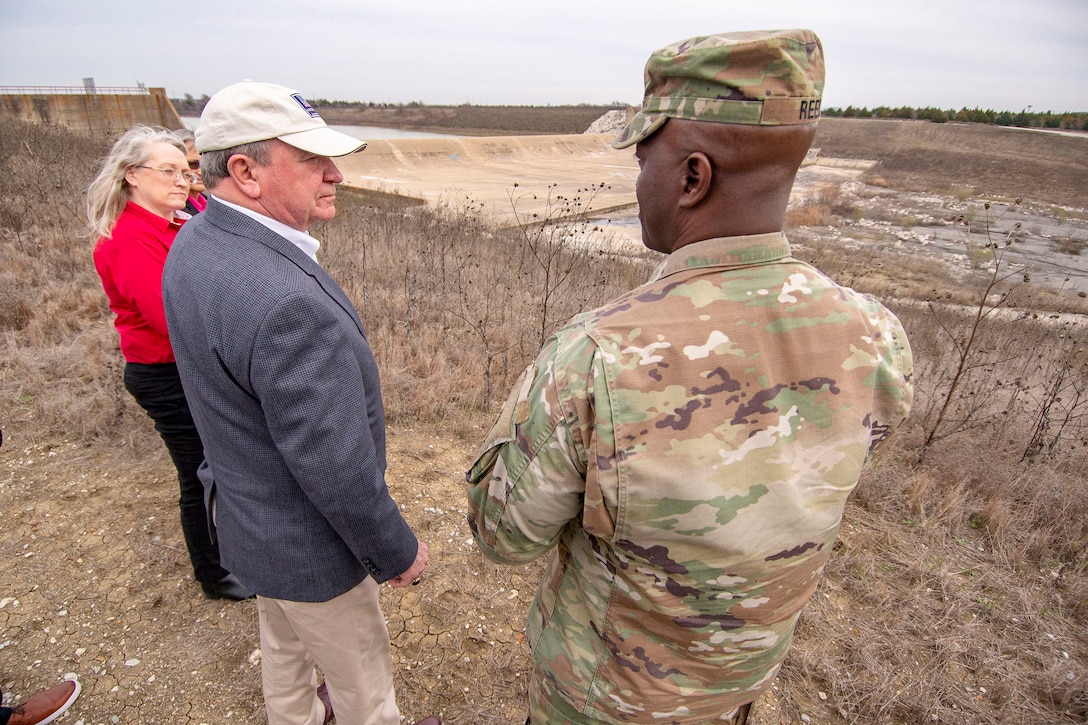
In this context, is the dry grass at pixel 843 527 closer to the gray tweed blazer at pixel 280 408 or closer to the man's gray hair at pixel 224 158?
the gray tweed blazer at pixel 280 408

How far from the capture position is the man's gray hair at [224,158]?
1289 millimetres

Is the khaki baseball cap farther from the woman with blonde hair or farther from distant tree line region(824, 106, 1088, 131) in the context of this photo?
distant tree line region(824, 106, 1088, 131)

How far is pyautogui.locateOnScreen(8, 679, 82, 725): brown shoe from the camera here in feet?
6.06

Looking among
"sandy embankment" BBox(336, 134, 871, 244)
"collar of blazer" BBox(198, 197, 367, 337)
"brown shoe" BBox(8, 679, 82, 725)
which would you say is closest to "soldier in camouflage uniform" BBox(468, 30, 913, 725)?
"collar of blazer" BBox(198, 197, 367, 337)

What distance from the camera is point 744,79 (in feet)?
2.97

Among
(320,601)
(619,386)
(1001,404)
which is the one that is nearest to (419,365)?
(320,601)

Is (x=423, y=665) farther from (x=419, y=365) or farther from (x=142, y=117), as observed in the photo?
(x=142, y=117)

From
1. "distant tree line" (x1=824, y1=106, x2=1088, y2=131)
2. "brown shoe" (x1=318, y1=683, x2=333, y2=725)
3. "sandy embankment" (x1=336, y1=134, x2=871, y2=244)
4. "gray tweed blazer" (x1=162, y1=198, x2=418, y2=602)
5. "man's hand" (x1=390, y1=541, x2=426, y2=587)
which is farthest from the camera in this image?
"distant tree line" (x1=824, y1=106, x2=1088, y2=131)

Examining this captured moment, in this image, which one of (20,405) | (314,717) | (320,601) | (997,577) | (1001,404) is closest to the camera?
(320,601)

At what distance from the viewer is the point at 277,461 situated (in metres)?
1.32

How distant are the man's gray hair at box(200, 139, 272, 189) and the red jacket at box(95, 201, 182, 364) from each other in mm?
968

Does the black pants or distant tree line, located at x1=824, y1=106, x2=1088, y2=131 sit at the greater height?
distant tree line, located at x1=824, y1=106, x2=1088, y2=131

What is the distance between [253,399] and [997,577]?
3591 mm

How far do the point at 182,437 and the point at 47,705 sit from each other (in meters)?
0.97
